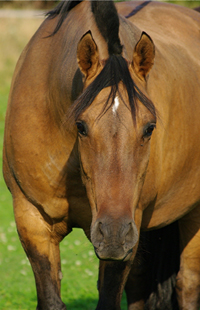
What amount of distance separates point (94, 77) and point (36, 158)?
0.84 metres

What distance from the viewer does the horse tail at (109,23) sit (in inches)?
123

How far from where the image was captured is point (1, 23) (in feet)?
60.7

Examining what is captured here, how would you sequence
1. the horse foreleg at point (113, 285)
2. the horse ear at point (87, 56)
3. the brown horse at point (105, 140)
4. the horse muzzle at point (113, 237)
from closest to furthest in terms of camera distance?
the horse muzzle at point (113, 237) → the brown horse at point (105, 140) → the horse ear at point (87, 56) → the horse foreleg at point (113, 285)

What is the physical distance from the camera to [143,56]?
313 centimetres

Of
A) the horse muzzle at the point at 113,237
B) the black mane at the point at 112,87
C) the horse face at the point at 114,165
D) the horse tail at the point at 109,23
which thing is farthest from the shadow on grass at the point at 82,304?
the horse tail at the point at 109,23

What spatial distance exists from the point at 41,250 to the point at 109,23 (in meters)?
1.63

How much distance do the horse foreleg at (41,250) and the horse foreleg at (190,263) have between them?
4.54ft

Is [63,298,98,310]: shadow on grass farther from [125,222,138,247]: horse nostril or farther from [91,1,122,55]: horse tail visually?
[91,1,122,55]: horse tail

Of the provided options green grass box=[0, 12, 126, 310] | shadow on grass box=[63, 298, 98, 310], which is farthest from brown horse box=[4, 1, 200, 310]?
shadow on grass box=[63, 298, 98, 310]

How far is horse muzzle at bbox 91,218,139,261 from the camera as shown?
2.61m

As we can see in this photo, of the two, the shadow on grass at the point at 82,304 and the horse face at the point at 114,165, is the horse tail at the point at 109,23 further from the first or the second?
the shadow on grass at the point at 82,304

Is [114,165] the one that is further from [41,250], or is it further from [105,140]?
[41,250]

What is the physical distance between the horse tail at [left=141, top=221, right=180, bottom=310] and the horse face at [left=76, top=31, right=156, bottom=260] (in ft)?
6.59

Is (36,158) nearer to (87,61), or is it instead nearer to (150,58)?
(87,61)
